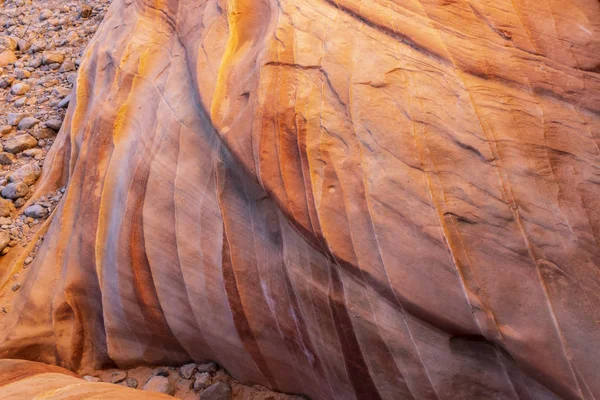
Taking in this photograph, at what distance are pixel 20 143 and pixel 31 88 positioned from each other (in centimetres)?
65

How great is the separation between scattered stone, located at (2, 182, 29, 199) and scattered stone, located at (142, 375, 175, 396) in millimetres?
1427

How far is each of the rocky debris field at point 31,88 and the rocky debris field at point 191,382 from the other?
0.75m

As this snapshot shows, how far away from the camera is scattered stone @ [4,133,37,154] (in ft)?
11.6

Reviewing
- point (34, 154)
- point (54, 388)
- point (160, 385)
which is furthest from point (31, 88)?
point (54, 388)

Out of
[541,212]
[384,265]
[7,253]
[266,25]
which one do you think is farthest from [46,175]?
[541,212]

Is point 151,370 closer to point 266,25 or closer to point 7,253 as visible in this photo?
point 7,253

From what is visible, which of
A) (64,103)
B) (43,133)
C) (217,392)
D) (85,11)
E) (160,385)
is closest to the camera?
(217,392)

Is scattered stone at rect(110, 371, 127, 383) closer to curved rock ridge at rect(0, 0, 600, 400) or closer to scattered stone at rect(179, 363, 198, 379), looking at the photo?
curved rock ridge at rect(0, 0, 600, 400)

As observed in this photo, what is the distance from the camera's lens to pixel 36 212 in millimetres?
3168

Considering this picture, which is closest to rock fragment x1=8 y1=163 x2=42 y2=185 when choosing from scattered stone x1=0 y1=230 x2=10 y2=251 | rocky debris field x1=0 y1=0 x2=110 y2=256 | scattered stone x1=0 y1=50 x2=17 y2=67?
rocky debris field x1=0 y1=0 x2=110 y2=256

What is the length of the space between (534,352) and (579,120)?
2.81 ft

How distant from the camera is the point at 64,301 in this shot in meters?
2.69

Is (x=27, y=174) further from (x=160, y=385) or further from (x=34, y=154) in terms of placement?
(x=160, y=385)

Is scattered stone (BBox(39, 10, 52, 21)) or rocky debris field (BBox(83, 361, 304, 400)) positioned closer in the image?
rocky debris field (BBox(83, 361, 304, 400))
